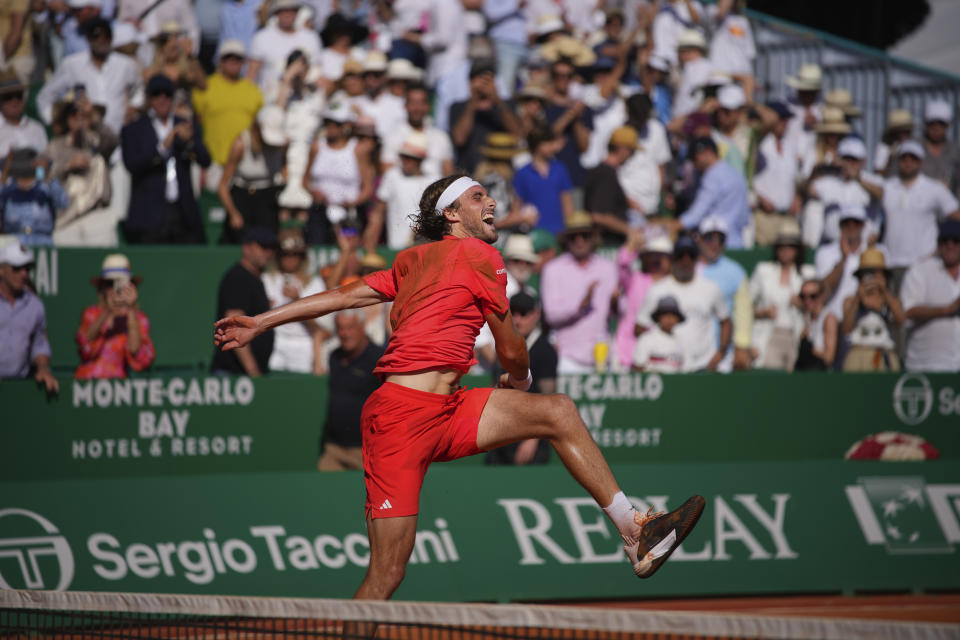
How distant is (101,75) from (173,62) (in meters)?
0.77

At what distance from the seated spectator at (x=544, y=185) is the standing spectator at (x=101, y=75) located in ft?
13.1

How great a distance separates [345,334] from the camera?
10.1 m

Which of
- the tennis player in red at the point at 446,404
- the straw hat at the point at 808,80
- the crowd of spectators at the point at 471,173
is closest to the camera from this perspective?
the tennis player in red at the point at 446,404

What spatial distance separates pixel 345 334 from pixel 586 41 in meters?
7.15

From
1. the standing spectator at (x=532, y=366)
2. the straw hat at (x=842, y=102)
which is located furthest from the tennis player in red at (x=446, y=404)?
the straw hat at (x=842, y=102)

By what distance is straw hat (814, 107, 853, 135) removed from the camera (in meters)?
14.3

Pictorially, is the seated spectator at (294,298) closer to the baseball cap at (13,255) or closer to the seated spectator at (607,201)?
the baseball cap at (13,255)

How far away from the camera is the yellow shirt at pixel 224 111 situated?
480 inches

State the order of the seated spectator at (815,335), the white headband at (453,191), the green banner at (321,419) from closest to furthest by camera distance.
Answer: the white headband at (453,191)
the green banner at (321,419)
the seated spectator at (815,335)

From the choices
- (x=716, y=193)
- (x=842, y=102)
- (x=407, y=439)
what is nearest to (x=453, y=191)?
(x=407, y=439)

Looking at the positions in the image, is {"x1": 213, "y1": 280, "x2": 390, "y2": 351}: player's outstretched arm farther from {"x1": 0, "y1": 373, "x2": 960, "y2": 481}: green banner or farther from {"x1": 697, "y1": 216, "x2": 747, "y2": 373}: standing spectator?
{"x1": 697, "y1": 216, "x2": 747, "y2": 373}: standing spectator

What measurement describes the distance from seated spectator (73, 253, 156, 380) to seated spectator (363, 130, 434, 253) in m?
2.38

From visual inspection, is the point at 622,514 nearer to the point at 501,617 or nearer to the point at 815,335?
the point at 501,617

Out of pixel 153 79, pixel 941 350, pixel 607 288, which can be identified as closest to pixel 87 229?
pixel 153 79
